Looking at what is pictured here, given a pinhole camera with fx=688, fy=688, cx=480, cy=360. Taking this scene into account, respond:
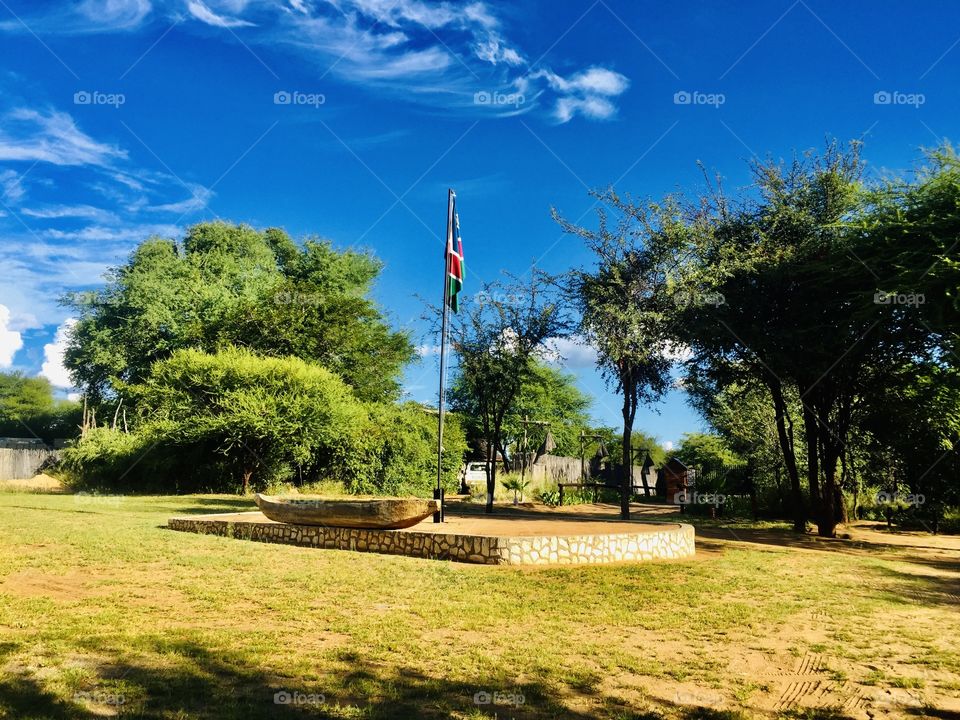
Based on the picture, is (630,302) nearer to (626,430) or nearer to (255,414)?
(626,430)

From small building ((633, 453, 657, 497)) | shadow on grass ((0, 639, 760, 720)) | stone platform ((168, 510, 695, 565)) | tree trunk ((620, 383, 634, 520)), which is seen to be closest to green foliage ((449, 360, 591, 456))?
small building ((633, 453, 657, 497))

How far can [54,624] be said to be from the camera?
694 centimetres

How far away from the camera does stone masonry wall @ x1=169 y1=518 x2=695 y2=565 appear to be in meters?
11.5

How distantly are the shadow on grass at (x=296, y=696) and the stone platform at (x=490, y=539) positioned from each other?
18.1ft

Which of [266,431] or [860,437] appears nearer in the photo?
[860,437]

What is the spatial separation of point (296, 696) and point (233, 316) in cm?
3411

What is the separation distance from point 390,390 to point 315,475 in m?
10.8

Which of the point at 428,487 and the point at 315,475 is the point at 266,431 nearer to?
the point at 315,475

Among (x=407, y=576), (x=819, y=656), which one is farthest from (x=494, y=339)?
(x=819, y=656)

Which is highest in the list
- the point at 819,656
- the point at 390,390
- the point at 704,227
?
the point at 704,227

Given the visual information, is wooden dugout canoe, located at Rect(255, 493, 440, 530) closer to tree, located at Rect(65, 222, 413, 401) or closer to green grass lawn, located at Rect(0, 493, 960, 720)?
green grass lawn, located at Rect(0, 493, 960, 720)

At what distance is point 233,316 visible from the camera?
36.9 meters

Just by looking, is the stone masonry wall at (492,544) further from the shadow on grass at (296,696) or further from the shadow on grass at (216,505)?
the shadow on grass at (216,505)

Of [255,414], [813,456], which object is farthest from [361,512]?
[255,414]
